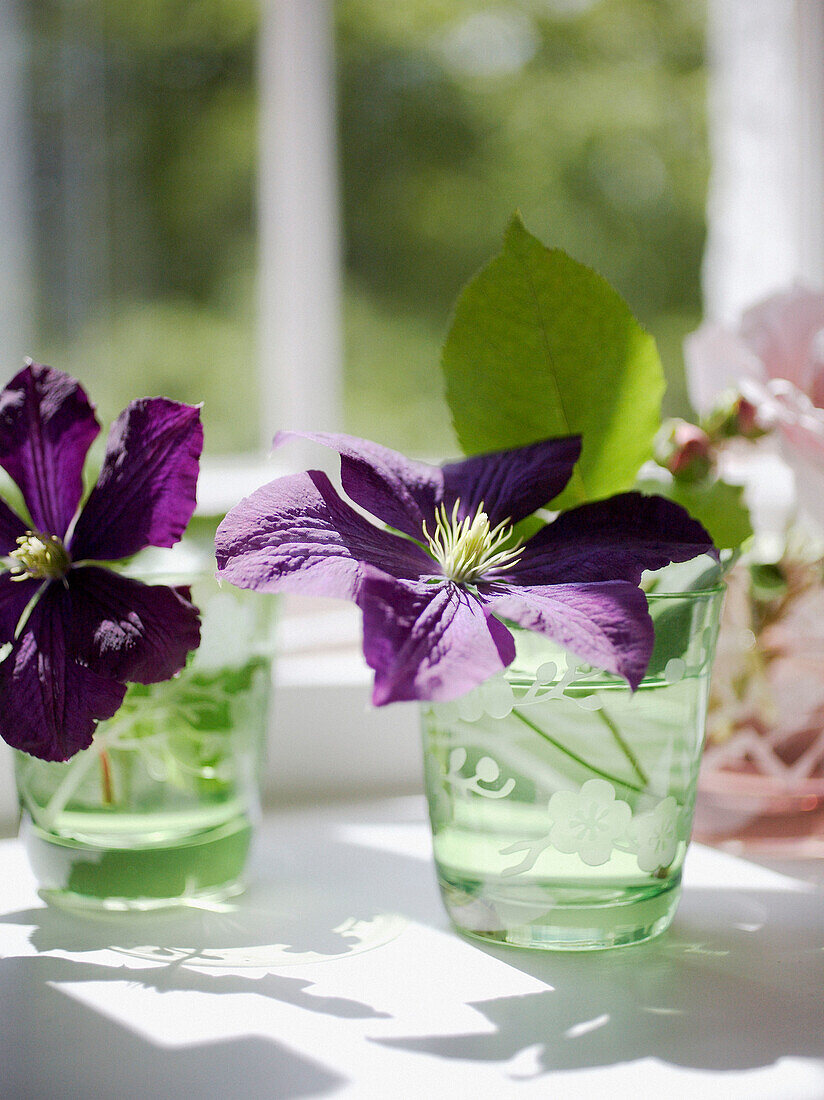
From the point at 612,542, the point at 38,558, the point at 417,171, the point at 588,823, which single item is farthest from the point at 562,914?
the point at 417,171

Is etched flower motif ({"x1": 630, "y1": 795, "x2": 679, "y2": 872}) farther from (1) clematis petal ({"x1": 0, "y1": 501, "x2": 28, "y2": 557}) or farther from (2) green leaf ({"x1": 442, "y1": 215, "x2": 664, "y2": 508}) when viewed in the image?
(1) clematis petal ({"x1": 0, "y1": 501, "x2": 28, "y2": 557})

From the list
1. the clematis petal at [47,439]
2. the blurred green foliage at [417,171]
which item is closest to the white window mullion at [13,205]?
the clematis petal at [47,439]

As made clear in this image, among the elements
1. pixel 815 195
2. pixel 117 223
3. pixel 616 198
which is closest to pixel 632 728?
pixel 815 195

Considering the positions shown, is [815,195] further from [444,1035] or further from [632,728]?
[444,1035]

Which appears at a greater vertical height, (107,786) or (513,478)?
(513,478)

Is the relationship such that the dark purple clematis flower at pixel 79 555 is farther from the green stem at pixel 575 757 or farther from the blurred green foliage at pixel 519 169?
the blurred green foliage at pixel 519 169

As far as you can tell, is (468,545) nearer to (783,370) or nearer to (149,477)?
(149,477)
